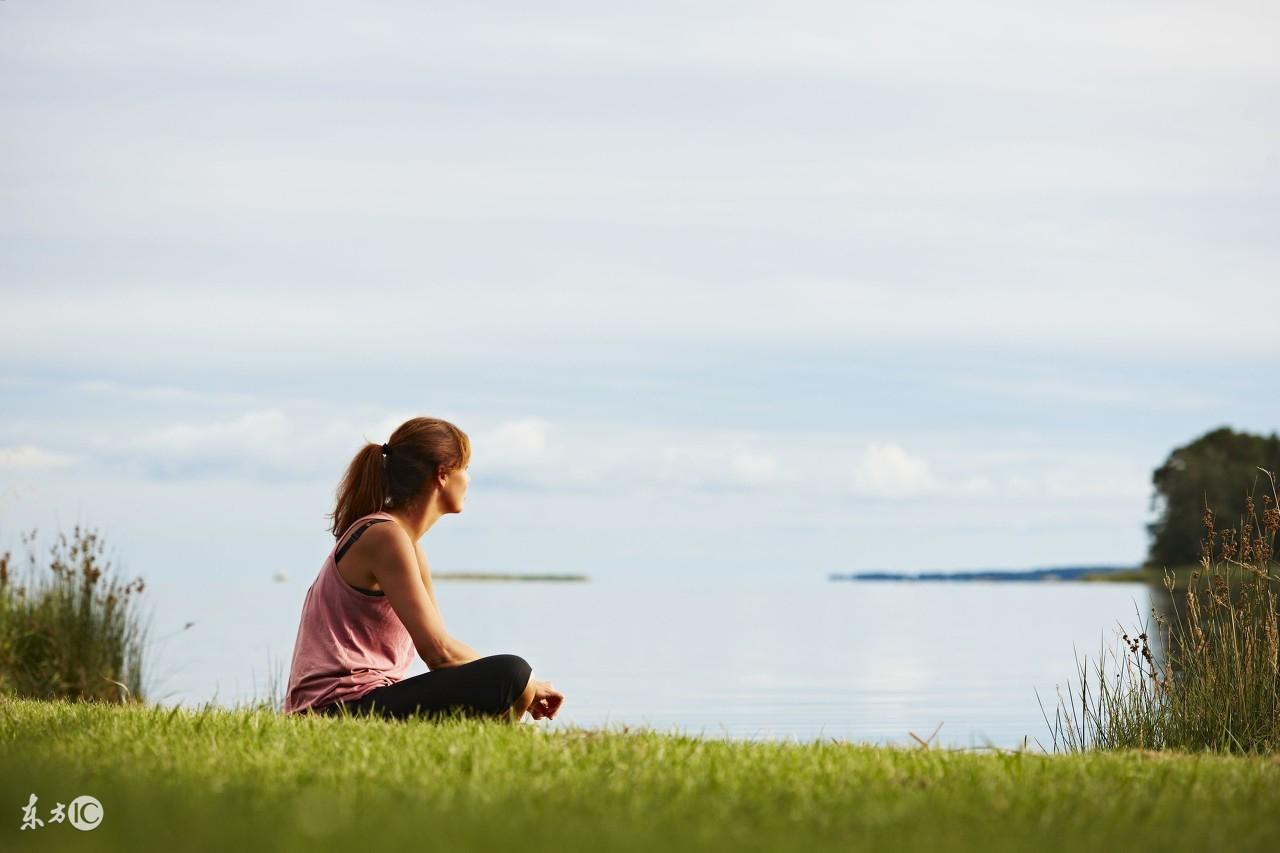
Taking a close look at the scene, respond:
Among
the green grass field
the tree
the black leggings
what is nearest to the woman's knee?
the black leggings

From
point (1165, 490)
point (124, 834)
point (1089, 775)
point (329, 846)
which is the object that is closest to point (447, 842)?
point (329, 846)

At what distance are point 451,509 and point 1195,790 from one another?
2.75 m

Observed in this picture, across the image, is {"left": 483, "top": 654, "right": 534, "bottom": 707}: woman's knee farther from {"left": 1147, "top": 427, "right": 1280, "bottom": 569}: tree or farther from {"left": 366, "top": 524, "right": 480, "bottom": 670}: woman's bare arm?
{"left": 1147, "top": 427, "right": 1280, "bottom": 569}: tree

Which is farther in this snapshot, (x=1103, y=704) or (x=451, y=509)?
(x=1103, y=704)

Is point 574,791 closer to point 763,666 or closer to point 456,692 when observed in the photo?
point 456,692

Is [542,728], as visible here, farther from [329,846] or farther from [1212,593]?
[1212,593]

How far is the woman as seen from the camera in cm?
485

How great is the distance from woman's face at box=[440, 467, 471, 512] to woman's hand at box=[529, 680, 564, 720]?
73cm

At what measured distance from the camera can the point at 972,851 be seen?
3016mm

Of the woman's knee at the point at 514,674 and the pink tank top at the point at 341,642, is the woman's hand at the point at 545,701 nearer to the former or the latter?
the woman's knee at the point at 514,674

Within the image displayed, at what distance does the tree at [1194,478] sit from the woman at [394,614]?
32777mm

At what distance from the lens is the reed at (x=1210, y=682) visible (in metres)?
6.20

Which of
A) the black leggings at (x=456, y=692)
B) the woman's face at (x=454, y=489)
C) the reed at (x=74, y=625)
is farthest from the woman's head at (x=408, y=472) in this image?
the reed at (x=74, y=625)

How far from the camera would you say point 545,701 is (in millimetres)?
5184
